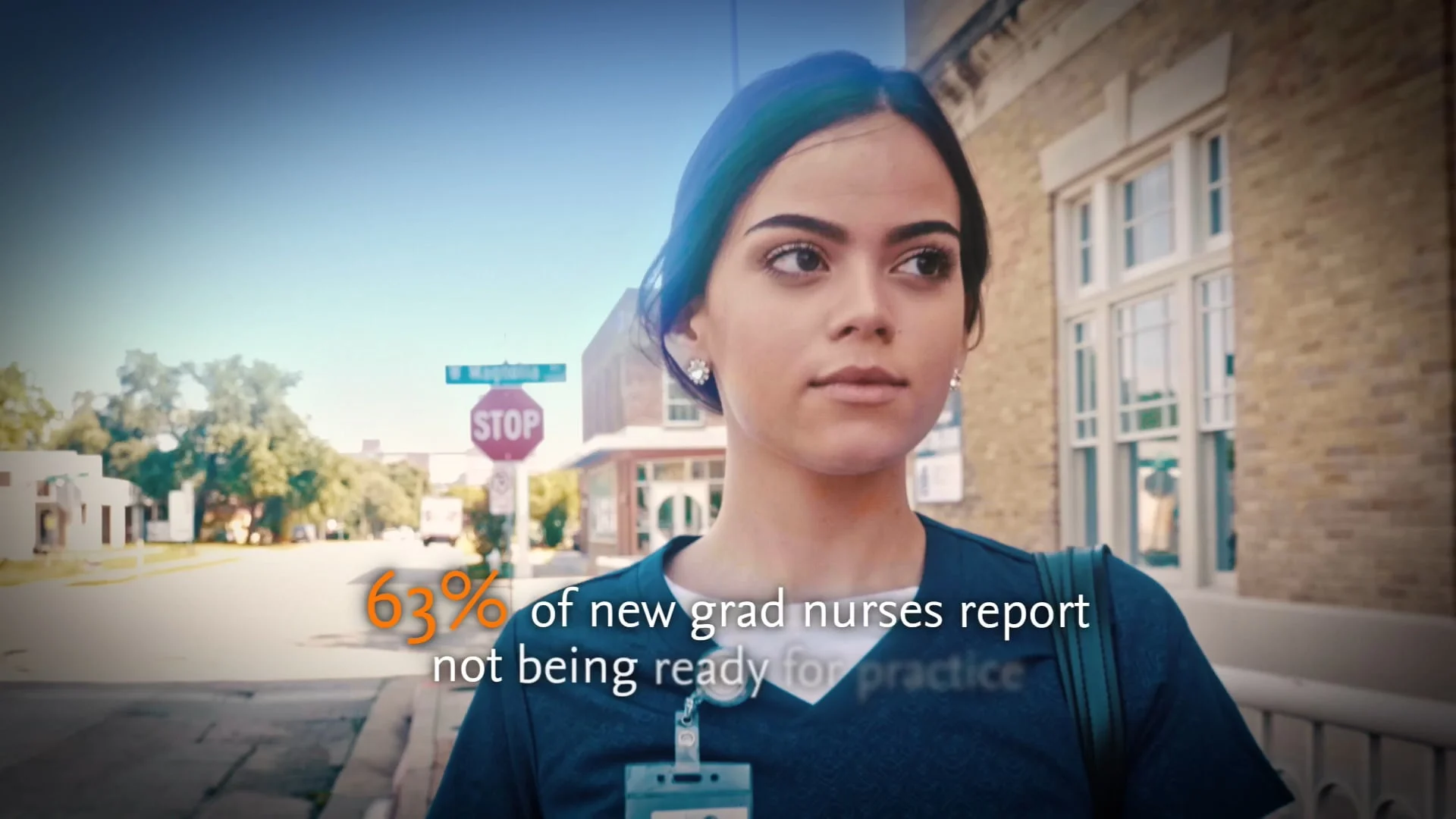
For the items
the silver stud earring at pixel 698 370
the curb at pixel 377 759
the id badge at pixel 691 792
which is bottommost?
the curb at pixel 377 759

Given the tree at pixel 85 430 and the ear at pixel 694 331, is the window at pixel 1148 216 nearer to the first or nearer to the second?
the ear at pixel 694 331

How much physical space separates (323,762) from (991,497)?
5.19ft

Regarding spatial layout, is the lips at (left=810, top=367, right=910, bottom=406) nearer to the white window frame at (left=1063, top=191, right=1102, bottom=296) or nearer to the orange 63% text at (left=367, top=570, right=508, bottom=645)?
the orange 63% text at (left=367, top=570, right=508, bottom=645)

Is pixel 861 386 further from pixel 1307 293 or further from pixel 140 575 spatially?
pixel 1307 293

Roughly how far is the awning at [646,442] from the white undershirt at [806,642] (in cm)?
25

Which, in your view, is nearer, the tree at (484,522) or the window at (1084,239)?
the tree at (484,522)

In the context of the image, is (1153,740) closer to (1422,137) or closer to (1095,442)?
(1095,442)

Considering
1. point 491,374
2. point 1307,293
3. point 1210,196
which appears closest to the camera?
point 491,374

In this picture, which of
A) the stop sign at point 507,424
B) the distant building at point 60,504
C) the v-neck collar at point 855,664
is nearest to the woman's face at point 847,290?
the v-neck collar at point 855,664

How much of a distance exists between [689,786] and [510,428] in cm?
78

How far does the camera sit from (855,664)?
121cm

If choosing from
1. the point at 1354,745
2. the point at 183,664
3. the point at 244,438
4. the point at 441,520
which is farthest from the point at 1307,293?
the point at 183,664

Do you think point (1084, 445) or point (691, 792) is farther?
point (1084, 445)

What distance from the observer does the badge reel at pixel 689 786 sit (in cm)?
116
